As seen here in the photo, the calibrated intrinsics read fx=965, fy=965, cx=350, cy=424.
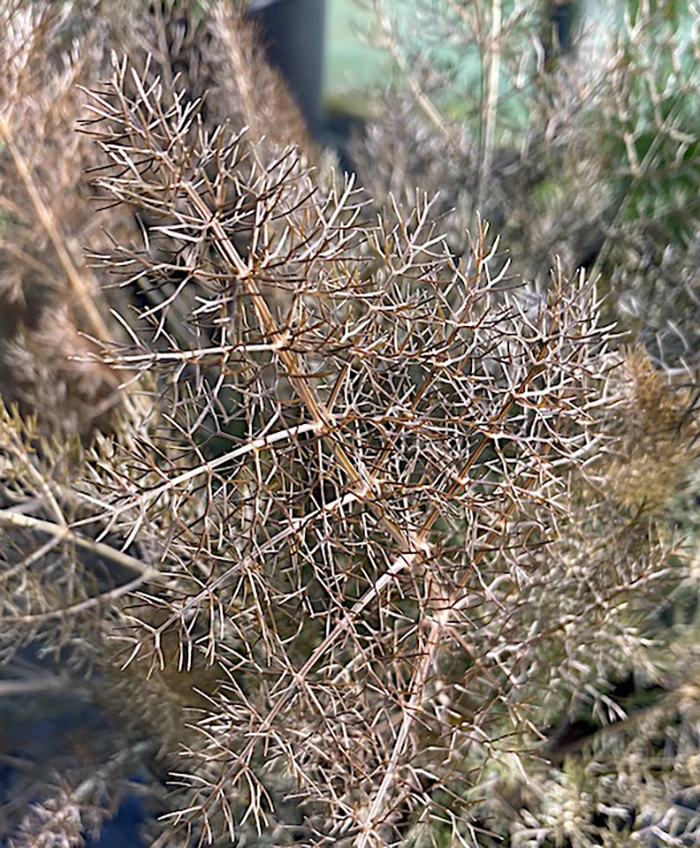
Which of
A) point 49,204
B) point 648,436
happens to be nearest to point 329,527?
point 648,436

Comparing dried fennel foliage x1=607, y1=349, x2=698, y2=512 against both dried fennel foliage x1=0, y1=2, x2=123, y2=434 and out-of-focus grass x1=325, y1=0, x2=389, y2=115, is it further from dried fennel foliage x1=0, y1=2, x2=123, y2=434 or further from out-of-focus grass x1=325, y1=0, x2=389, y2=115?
out-of-focus grass x1=325, y1=0, x2=389, y2=115

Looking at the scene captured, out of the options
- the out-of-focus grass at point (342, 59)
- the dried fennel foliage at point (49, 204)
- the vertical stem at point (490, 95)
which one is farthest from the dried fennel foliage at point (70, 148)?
the out-of-focus grass at point (342, 59)

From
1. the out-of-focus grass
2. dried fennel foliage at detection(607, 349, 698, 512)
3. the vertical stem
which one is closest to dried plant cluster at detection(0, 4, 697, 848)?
dried fennel foliage at detection(607, 349, 698, 512)

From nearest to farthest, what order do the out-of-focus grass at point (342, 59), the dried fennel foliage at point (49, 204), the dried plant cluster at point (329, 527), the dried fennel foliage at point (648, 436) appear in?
the dried plant cluster at point (329, 527) → the dried fennel foliage at point (648, 436) → the dried fennel foliage at point (49, 204) → the out-of-focus grass at point (342, 59)


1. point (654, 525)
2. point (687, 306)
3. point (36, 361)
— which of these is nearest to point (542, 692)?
point (654, 525)

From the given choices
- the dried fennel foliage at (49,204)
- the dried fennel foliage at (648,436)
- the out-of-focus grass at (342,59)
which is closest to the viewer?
the dried fennel foliage at (648,436)

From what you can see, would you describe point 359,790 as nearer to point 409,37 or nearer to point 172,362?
point 172,362

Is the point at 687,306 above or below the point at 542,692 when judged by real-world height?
above

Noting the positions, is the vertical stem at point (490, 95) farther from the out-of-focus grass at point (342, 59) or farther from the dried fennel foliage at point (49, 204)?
the out-of-focus grass at point (342, 59)

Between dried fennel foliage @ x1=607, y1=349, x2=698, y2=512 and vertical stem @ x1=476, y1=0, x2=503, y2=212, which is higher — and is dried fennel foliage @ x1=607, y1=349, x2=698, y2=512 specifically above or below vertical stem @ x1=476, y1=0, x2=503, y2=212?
below
